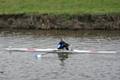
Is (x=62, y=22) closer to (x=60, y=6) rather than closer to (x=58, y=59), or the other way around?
(x=60, y=6)

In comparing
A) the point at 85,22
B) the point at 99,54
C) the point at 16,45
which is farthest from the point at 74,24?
the point at 99,54

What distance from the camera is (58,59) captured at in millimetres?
51344

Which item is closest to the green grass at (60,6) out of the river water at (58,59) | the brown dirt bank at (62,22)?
the brown dirt bank at (62,22)

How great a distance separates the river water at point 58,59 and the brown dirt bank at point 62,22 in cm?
163

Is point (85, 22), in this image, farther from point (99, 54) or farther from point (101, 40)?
point (99, 54)

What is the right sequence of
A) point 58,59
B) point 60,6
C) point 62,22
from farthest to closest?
1. point 60,6
2. point 62,22
3. point 58,59

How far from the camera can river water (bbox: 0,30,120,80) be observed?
44312 mm

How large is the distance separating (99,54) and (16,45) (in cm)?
1015

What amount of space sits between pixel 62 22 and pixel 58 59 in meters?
18.9

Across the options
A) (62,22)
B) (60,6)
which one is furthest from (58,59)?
(60,6)

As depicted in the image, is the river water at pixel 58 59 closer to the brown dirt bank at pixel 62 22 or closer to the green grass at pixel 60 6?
the brown dirt bank at pixel 62 22

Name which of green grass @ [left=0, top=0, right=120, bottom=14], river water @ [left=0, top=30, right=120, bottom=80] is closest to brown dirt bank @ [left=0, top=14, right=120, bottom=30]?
green grass @ [left=0, top=0, right=120, bottom=14]

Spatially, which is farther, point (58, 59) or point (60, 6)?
point (60, 6)

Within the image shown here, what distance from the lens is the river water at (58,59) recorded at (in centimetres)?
4431
